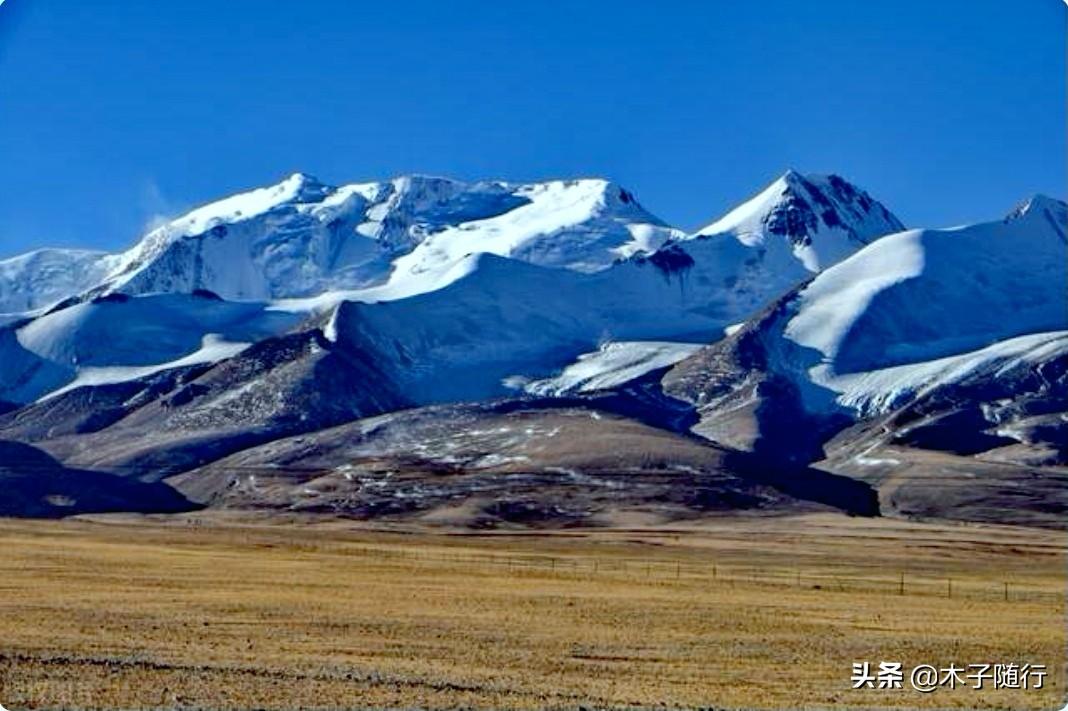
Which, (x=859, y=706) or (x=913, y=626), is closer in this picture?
(x=859, y=706)

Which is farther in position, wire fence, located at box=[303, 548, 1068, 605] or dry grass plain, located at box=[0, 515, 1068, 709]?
wire fence, located at box=[303, 548, 1068, 605]

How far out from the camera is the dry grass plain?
136ft

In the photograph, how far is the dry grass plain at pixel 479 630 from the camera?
4141 cm

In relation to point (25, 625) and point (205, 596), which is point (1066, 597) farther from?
point (25, 625)

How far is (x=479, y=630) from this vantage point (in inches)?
2211

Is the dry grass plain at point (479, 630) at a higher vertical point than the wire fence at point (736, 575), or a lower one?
higher

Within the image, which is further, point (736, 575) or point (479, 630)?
point (736, 575)

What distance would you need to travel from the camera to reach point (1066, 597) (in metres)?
86.6

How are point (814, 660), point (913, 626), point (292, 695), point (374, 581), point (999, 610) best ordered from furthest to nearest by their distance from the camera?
point (374, 581), point (999, 610), point (913, 626), point (814, 660), point (292, 695)

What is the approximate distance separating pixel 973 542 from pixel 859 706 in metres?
130

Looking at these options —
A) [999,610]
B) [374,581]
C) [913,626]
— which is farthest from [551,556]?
[913,626]

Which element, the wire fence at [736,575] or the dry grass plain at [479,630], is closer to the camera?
the dry grass plain at [479,630]

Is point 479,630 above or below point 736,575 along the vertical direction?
above

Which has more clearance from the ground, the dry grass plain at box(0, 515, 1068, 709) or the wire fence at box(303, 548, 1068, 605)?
Result: the dry grass plain at box(0, 515, 1068, 709)
